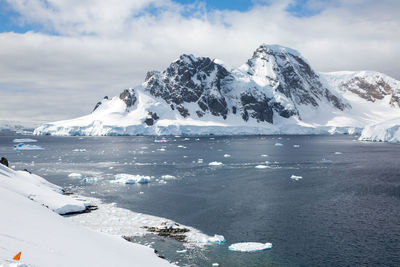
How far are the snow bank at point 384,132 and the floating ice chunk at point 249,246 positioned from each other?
136 m

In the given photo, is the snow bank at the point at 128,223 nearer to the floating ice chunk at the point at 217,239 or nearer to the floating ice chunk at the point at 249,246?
the floating ice chunk at the point at 217,239

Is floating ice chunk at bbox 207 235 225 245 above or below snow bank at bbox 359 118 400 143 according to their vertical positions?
below

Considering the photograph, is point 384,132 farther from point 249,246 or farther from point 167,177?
point 249,246

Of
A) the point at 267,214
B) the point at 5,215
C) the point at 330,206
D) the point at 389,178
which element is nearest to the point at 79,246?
the point at 5,215

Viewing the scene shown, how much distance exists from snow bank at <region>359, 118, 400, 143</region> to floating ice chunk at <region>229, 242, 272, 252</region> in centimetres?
13616

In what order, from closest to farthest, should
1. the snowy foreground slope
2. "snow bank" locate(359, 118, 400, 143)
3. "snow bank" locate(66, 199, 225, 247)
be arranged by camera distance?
the snowy foreground slope, "snow bank" locate(66, 199, 225, 247), "snow bank" locate(359, 118, 400, 143)

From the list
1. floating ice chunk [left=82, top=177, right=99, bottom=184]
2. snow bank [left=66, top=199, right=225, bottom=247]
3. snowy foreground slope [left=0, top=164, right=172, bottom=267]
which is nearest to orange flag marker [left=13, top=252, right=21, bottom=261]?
snowy foreground slope [left=0, top=164, right=172, bottom=267]

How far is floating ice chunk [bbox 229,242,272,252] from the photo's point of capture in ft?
88.9

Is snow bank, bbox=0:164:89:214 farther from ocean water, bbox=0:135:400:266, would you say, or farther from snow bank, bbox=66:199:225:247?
ocean water, bbox=0:135:400:266

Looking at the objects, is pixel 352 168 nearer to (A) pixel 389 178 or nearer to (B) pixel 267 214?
(A) pixel 389 178

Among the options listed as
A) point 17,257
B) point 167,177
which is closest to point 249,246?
point 17,257

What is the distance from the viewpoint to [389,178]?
5809 centimetres

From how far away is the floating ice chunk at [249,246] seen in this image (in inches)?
1067

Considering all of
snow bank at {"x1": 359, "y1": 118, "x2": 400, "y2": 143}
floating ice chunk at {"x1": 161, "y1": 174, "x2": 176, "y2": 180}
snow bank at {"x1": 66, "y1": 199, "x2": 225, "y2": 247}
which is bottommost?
snow bank at {"x1": 66, "y1": 199, "x2": 225, "y2": 247}
